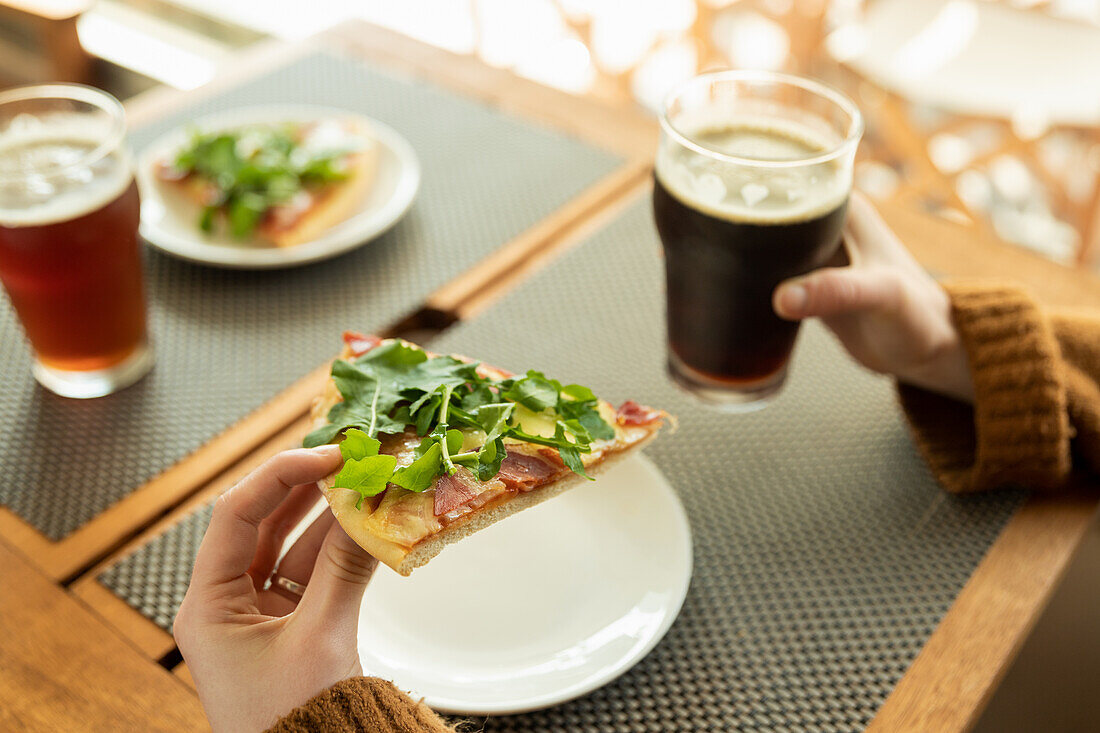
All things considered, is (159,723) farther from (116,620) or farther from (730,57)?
(730,57)

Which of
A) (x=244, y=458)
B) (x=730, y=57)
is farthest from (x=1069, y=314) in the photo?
(x=730, y=57)

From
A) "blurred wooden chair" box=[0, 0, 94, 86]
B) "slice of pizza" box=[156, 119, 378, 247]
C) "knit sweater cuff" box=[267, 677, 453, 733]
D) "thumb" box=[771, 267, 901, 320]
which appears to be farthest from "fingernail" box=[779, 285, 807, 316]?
"blurred wooden chair" box=[0, 0, 94, 86]

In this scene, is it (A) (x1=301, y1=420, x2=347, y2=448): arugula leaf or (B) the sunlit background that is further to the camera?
(B) the sunlit background

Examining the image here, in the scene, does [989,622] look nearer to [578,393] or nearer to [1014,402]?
[1014,402]

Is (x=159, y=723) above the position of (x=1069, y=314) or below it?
below

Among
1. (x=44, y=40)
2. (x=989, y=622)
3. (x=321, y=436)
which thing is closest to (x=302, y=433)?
(x=321, y=436)

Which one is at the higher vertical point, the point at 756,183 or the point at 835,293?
the point at 756,183

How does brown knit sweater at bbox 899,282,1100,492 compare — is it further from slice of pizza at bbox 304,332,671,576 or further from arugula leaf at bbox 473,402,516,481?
arugula leaf at bbox 473,402,516,481
